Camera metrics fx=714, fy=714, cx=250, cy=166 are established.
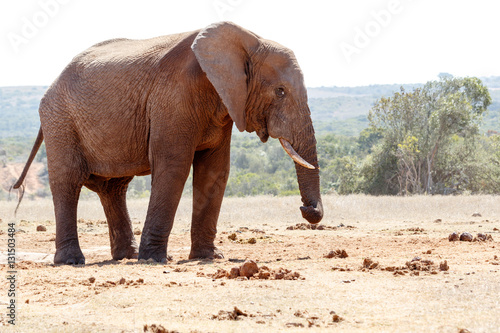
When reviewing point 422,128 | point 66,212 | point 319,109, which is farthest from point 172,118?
point 319,109

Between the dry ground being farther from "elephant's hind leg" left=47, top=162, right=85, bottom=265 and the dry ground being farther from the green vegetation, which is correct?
the green vegetation

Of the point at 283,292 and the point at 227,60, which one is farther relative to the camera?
the point at 227,60

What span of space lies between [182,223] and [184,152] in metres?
7.69

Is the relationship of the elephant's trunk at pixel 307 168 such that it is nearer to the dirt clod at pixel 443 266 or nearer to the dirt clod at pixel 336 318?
the dirt clod at pixel 443 266

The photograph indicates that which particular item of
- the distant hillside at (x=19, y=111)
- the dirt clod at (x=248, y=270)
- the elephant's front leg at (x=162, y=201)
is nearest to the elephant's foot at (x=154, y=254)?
the elephant's front leg at (x=162, y=201)

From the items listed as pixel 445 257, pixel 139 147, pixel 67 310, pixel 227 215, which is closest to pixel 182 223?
pixel 227 215

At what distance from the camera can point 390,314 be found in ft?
16.8

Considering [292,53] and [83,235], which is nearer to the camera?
[292,53]

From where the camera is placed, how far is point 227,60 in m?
8.32

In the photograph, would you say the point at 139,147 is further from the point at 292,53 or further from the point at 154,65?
the point at 292,53

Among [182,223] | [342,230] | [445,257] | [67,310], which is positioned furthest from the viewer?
[182,223]

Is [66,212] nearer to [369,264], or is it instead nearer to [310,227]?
[369,264]

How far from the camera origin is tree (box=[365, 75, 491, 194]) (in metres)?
28.9

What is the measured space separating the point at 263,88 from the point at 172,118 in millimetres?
1131
